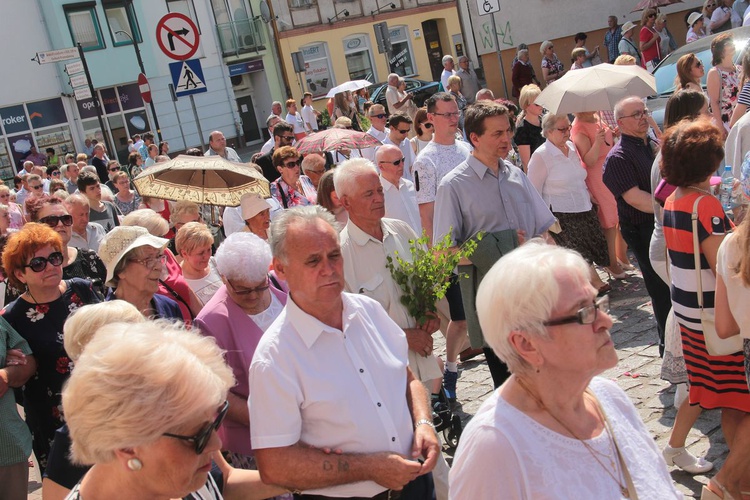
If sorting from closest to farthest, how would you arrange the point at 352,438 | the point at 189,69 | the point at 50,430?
the point at 352,438
the point at 50,430
the point at 189,69

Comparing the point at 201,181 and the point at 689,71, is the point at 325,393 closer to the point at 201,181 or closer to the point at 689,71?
the point at 201,181

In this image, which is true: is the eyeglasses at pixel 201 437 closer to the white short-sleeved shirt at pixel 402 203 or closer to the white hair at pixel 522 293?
the white hair at pixel 522 293

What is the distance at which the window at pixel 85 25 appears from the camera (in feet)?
112

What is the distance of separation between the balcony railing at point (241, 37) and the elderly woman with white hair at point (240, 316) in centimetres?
3499

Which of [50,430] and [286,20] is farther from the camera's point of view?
[286,20]

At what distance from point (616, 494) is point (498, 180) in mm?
3241

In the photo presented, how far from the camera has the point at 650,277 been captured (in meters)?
6.16

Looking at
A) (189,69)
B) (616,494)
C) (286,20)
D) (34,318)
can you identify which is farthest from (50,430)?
(286,20)

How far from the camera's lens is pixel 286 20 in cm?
3791

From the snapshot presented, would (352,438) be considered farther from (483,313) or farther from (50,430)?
(50,430)

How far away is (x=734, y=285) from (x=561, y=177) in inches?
A: 180

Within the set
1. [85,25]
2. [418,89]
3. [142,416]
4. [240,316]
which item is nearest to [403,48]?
[418,89]

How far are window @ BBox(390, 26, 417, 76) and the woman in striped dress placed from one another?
36.3 m

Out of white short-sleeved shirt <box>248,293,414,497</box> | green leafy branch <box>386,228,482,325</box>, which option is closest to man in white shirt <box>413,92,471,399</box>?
green leafy branch <box>386,228,482,325</box>
